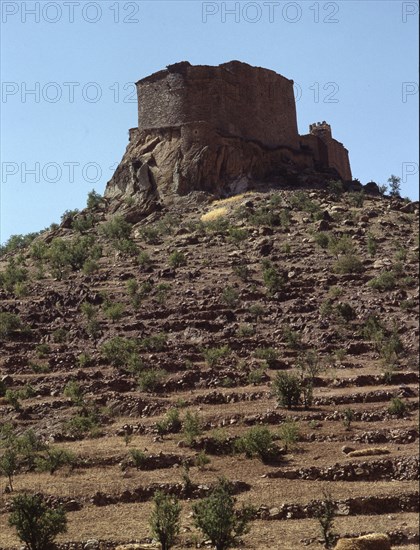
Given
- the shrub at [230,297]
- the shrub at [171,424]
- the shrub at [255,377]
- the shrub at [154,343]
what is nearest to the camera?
the shrub at [171,424]

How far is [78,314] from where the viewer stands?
3938 centimetres

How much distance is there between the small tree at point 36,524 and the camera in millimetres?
22203

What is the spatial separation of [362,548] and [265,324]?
55.2 ft

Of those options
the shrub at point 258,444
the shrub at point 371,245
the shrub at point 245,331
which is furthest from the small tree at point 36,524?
the shrub at point 371,245

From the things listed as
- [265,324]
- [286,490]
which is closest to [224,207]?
[265,324]

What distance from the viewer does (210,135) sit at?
4872cm

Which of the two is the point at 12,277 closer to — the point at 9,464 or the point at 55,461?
the point at 9,464

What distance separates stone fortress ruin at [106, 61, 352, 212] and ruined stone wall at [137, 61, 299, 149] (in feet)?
0.16

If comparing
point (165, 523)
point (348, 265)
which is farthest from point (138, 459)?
point (348, 265)

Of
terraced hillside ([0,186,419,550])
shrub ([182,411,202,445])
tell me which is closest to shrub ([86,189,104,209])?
terraced hillside ([0,186,419,550])

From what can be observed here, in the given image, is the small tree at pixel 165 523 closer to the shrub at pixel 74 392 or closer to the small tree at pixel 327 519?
the small tree at pixel 327 519

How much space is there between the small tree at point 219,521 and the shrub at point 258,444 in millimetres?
4603

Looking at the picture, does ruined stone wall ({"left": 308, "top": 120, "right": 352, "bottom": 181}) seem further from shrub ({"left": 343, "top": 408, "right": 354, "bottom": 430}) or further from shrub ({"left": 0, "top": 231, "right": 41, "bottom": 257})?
shrub ({"left": 343, "top": 408, "right": 354, "bottom": 430})

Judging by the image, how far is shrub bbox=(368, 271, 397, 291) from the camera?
37.4 metres
